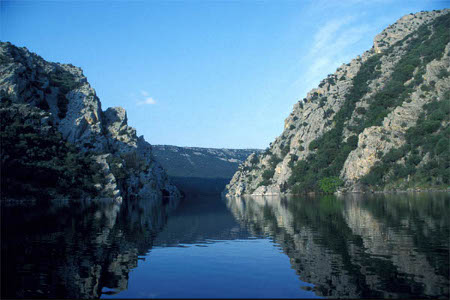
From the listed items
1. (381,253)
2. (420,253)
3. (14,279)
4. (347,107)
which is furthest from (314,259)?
(347,107)

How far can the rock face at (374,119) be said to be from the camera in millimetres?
111500

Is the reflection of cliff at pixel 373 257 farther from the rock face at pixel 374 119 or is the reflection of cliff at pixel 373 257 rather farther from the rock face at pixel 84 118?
the rock face at pixel 84 118

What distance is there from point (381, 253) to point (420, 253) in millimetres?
2043

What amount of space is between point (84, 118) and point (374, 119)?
124125mm

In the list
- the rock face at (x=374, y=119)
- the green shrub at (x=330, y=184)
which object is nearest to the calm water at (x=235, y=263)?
the rock face at (x=374, y=119)

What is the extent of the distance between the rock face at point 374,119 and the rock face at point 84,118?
211ft

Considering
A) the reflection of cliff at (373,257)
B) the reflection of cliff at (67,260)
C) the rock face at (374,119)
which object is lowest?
the reflection of cliff at (67,260)

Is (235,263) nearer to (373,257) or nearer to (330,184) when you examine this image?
(373,257)

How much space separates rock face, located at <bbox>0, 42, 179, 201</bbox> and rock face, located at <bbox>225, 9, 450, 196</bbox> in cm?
A: 6443

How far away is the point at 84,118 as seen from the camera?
15638cm

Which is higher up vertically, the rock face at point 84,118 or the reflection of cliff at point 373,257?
the rock face at point 84,118

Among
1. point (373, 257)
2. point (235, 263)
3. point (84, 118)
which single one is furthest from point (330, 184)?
point (235, 263)

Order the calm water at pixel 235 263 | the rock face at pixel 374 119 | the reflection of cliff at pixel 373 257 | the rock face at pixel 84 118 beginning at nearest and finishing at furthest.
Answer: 1. the reflection of cliff at pixel 373 257
2. the calm water at pixel 235 263
3. the rock face at pixel 374 119
4. the rock face at pixel 84 118

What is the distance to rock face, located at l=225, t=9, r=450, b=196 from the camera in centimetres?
11150
